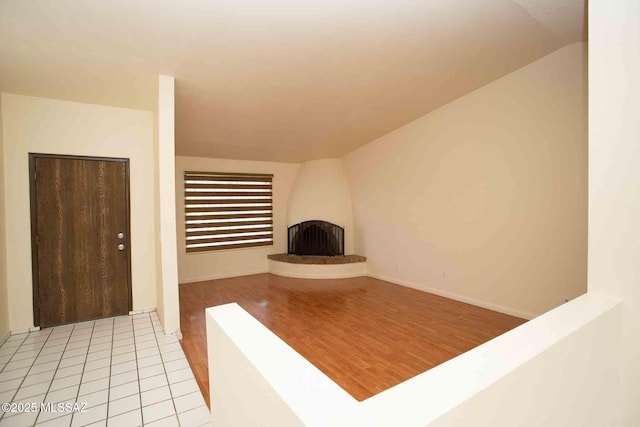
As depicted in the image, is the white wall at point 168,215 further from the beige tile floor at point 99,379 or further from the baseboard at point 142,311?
the baseboard at point 142,311

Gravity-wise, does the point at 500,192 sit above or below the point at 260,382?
above

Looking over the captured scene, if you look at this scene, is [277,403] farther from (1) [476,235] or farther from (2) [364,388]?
(1) [476,235]

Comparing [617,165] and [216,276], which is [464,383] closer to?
[617,165]

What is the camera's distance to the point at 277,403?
0.76 m

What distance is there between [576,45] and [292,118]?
3283mm

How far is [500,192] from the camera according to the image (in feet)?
11.8

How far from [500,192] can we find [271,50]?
3.13 metres

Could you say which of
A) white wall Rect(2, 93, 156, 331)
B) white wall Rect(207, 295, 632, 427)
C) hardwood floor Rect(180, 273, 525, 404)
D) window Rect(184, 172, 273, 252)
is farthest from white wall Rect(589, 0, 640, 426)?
window Rect(184, 172, 273, 252)

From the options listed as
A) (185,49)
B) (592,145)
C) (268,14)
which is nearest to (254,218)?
(185,49)

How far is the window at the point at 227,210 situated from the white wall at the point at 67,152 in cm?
160

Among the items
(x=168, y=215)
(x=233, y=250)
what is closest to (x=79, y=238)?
(x=168, y=215)

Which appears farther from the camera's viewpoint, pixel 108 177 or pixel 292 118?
pixel 292 118

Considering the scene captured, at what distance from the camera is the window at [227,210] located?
208 inches

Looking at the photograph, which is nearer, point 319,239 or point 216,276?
point 216,276
